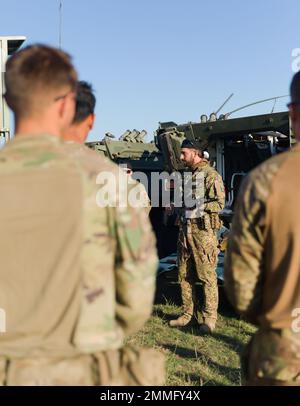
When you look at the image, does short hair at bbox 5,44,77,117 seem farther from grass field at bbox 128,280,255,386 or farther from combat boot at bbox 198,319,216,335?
combat boot at bbox 198,319,216,335

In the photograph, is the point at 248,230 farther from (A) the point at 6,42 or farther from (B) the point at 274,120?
(B) the point at 274,120

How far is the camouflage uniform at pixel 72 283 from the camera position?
1559 millimetres

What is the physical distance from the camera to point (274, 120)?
245 inches

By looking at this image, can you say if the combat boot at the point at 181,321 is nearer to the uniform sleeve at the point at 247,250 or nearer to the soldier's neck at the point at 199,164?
Answer: the soldier's neck at the point at 199,164

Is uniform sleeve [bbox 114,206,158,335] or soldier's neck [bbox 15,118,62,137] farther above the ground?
soldier's neck [bbox 15,118,62,137]

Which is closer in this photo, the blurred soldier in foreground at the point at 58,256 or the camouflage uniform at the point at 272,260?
the blurred soldier in foreground at the point at 58,256

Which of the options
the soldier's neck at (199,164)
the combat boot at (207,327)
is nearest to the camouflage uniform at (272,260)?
the combat boot at (207,327)

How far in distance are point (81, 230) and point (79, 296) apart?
196 mm

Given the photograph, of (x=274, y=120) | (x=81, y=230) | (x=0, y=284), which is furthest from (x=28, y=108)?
(x=274, y=120)

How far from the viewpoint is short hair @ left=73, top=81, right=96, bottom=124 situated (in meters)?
2.71

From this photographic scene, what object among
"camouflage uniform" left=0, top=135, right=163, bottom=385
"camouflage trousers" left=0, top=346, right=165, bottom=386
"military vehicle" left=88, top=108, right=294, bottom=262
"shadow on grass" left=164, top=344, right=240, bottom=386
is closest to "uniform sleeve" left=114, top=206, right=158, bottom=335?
"camouflage uniform" left=0, top=135, right=163, bottom=385

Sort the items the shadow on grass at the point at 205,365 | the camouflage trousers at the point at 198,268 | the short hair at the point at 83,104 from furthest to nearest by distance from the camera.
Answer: the camouflage trousers at the point at 198,268
the shadow on grass at the point at 205,365
the short hair at the point at 83,104

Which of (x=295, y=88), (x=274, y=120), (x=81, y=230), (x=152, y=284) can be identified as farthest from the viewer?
(x=274, y=120)

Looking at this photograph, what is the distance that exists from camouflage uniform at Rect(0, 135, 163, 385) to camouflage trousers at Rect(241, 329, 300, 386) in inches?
16.6
